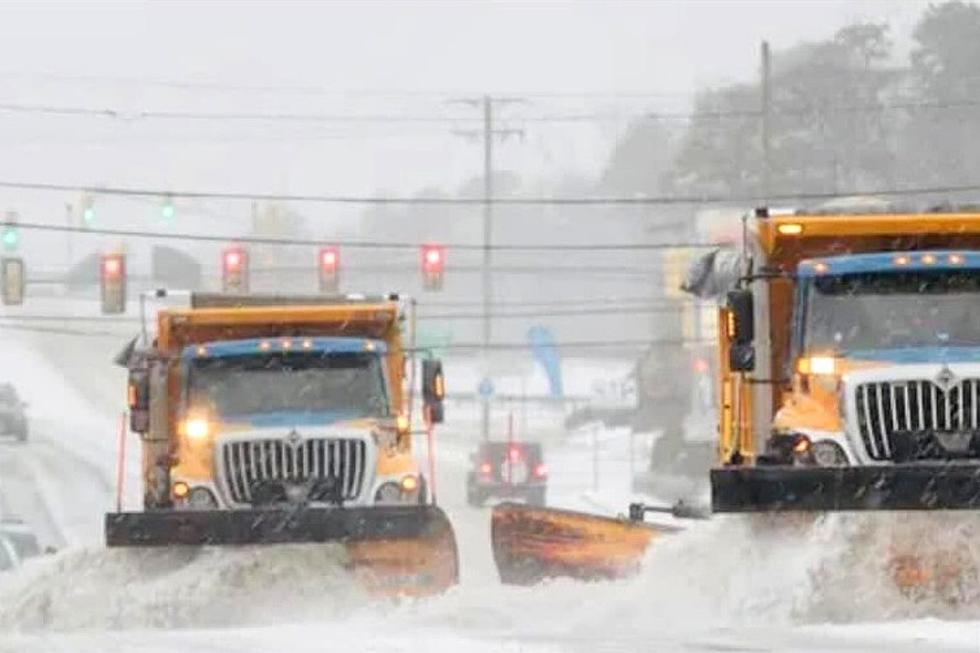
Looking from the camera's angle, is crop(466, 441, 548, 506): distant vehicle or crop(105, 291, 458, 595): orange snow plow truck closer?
crop(105, 291, 458, 595): orange snow plow truck

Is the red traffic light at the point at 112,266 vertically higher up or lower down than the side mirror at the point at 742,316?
higher up

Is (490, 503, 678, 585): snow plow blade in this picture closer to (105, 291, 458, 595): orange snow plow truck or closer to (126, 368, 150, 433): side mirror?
(105, 291, 458, 595): orange snow plow truck

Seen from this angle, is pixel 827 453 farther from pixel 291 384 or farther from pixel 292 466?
pixel 291 384

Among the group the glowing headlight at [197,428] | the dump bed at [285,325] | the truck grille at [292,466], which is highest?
the dump bed at [285,325]

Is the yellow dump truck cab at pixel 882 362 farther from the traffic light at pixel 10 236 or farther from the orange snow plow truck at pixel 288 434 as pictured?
the traffic light at pixel 10 236

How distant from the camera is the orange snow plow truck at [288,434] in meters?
19.9

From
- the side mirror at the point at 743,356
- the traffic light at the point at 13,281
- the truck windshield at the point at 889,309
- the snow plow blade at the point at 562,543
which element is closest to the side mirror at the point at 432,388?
the snow plow blade at the point at 562,543

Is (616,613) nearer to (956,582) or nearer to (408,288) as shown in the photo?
(956,582)

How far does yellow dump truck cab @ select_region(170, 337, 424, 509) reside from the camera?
21266mm

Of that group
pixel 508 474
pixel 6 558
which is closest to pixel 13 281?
pixel 508 474

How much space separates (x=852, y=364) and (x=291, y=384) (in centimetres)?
567

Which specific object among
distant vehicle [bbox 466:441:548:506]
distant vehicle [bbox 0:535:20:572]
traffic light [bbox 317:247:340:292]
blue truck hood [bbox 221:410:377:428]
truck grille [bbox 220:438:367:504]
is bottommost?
distant vehicle [bbox 466:441:548:506]

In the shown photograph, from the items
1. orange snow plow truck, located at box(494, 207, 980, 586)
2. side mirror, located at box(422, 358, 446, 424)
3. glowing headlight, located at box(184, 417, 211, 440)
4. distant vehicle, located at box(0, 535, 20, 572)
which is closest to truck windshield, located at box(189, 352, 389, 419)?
glowing headlight, located at box(184, 417, 211, 440)

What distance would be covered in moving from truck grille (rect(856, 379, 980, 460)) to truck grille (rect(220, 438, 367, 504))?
5019 mm
